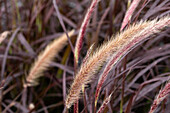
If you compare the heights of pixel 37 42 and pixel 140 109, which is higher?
pixel 37 42

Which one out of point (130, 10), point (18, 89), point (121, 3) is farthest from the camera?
point (121, 3)

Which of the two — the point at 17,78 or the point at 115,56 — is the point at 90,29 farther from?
the point at 115,56

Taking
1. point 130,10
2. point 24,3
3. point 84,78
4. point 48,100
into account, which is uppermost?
point 24,3

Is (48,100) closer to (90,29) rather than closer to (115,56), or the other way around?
(90,29)

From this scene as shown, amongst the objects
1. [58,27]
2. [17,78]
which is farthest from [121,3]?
[17,78]

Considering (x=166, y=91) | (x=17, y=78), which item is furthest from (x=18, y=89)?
(x=166, y=91)

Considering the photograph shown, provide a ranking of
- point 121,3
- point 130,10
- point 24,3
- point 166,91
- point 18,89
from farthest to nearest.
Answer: point 24,3, point 121,3, point 18,89, point 130,10, point 166,91

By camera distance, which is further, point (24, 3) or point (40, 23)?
point (24, 3)

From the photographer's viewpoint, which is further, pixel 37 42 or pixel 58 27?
pixel 58 27

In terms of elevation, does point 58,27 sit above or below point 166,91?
above
